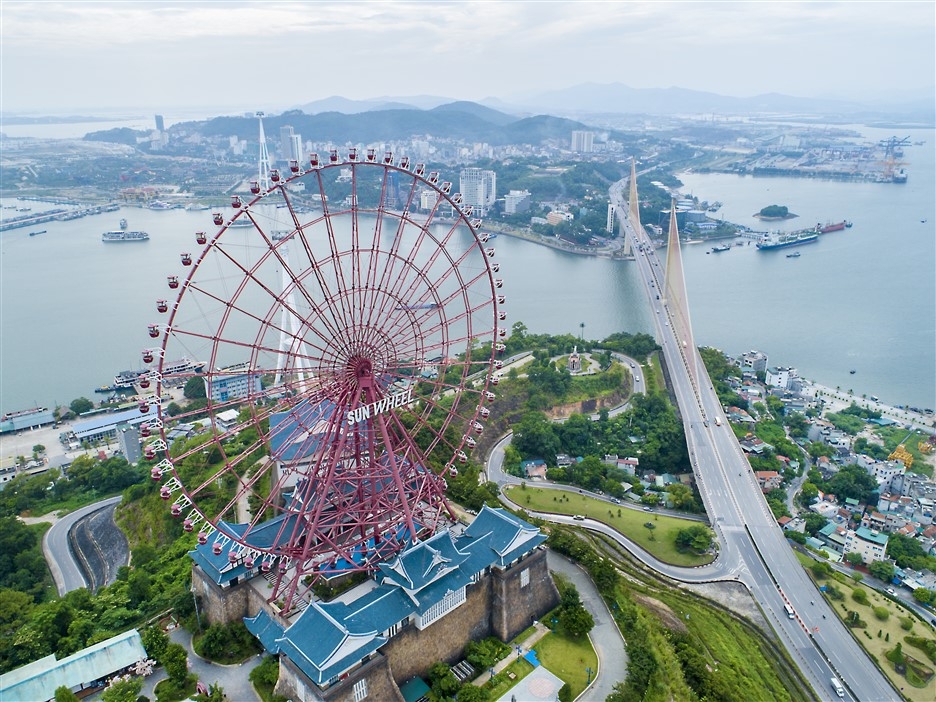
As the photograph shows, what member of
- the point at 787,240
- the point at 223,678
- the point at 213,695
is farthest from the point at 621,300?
the point at 213,695

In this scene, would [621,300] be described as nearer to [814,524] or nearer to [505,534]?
[814,524]

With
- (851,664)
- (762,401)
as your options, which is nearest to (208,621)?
(851,664)

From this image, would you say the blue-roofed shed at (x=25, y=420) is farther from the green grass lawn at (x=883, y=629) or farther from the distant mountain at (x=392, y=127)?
the distant mountain at (x=392, y=127)

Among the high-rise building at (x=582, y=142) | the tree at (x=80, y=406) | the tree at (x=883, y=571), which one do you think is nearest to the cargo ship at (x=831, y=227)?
the tree at (x=883, y=571)

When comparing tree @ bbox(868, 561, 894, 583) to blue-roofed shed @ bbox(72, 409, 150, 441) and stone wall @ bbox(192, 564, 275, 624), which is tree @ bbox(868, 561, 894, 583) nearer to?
stone wall @ bbox(192, 564, 275, 624)

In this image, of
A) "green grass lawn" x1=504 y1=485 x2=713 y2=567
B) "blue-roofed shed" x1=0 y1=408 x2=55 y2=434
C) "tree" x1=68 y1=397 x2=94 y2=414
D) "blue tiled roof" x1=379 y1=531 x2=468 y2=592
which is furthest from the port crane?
"blue-roofed shed" x1=0 y1=408 x2=55 y2=434

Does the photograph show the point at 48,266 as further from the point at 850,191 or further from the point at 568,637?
the point at 850,191
